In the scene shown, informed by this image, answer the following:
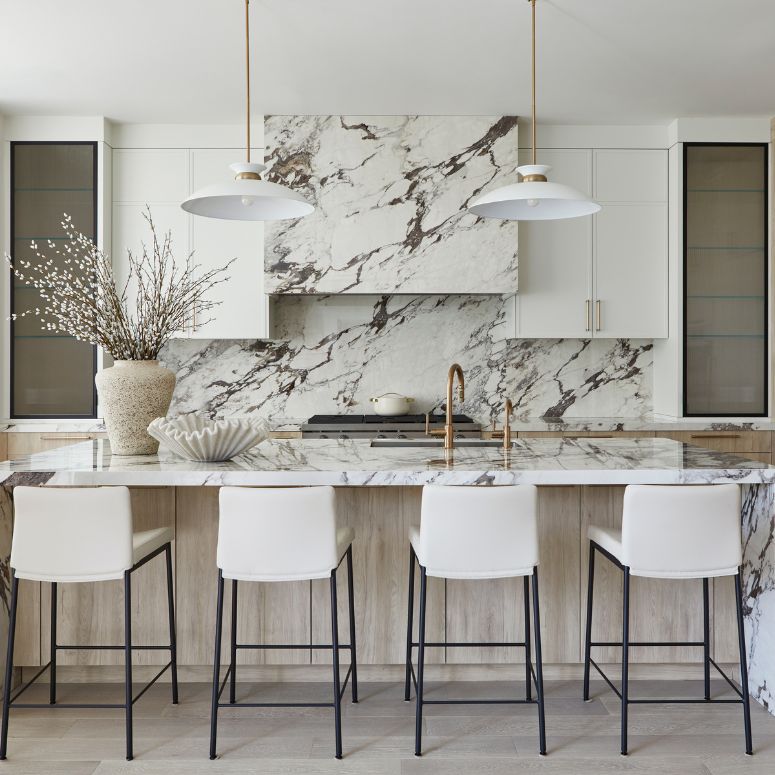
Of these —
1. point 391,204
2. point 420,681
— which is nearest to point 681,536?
point 420,681

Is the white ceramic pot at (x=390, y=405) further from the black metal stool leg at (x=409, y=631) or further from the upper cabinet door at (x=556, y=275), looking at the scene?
the black metal stool leg at (x=409, y=631)

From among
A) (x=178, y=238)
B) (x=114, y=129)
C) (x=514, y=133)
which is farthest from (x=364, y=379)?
(x=114, y=129)

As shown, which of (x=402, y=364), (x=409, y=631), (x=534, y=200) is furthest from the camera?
(x=402, y=364)

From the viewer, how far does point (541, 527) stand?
8.81 feet

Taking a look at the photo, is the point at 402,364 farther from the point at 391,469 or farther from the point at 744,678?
the point at 744,678

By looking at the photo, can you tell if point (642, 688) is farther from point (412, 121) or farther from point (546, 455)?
point (412, 121)

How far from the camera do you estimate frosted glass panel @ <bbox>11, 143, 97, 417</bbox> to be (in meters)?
4.22

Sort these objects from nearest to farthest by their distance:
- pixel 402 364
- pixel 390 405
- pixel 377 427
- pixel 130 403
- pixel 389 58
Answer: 1. pixel 130 403
2. pixel 389 58
3. pixel 377 427
4. pixel 390 405
5. pixel 402 364

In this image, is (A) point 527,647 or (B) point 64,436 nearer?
(A) point 527,647

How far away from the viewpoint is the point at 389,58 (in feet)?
11.4

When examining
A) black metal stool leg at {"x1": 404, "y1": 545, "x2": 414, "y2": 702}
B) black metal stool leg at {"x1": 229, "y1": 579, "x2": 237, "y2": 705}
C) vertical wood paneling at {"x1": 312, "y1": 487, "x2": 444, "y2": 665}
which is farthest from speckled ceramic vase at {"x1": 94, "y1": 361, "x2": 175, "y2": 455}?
black metal stool leg at {"x1": 404, "y1": 545, "x2": 414, "y2": 702}

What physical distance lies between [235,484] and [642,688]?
1693 mm

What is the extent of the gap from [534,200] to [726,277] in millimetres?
2316

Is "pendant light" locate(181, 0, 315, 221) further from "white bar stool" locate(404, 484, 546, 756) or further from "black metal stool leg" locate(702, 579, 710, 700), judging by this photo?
"black metal stool leg" locate(702, 579, 710, 700)
